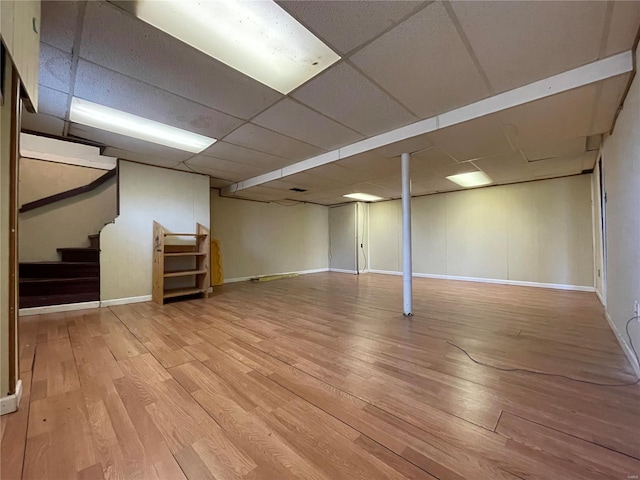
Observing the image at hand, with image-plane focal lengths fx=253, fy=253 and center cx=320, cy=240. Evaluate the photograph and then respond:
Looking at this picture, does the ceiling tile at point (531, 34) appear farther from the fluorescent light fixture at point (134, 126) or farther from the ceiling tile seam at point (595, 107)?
the fluorescent light fixture at point (134, 126)

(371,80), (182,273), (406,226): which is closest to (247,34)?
(371,80)

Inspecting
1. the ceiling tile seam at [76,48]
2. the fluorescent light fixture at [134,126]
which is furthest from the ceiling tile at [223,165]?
the ceiling tile seam at [76,48]

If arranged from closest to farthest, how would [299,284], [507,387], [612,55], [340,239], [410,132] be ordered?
1. [507,387]
2. [612,55]
3. [410,132]
4. [299,284]
5. [340,239]

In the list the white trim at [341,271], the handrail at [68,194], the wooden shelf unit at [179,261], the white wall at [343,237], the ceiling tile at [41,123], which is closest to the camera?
the ceiling tile at [41,123]

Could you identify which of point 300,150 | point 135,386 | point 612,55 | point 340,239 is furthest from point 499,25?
point 340,239

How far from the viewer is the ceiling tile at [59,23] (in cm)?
147

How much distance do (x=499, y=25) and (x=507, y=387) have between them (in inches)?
93.6

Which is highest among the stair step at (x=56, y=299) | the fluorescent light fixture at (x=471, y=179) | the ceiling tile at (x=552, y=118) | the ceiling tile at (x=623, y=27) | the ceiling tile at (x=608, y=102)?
the ceiling tile at (x=623, y=27)

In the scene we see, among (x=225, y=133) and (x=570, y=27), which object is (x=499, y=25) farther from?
(x=225, y=133)

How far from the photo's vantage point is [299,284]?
6.31 m

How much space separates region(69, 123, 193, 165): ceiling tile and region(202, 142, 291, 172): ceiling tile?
0.47m

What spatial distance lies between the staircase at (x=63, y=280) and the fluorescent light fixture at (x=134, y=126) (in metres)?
2.27

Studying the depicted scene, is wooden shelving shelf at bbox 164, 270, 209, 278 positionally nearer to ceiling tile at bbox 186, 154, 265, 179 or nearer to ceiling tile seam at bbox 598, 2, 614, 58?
ceiling tile at bbox 186, 154, 265, 179

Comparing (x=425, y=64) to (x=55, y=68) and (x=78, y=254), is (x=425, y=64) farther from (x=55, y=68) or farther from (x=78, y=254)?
(x=78, y=254)
